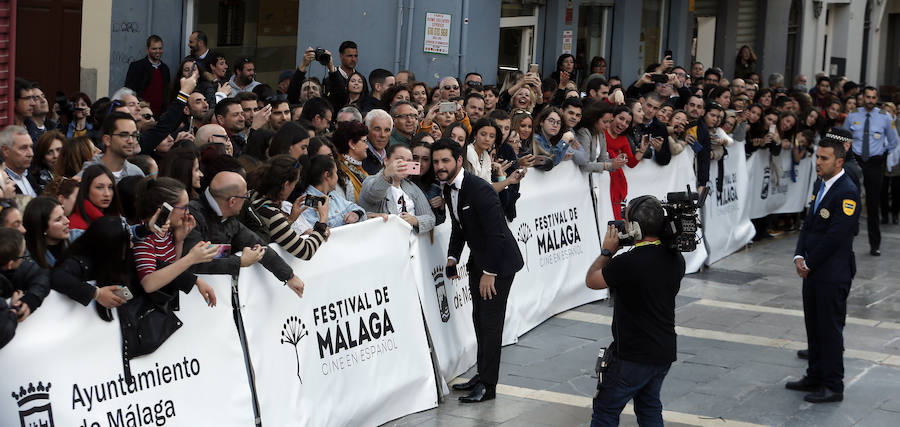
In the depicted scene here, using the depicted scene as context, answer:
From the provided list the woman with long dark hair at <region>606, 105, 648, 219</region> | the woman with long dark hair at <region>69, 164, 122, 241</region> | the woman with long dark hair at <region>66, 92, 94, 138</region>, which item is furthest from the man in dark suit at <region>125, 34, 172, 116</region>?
the woman with long dark hair at <region>69, 164, 122, 241</region>

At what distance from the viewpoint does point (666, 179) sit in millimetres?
14070

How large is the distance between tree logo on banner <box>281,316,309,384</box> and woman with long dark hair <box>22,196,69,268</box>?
1.72 metres

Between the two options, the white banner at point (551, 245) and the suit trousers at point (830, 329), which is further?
the white banner at point (551, 245)

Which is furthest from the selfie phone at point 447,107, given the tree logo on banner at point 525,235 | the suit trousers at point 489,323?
the suit trousers at point 489,323

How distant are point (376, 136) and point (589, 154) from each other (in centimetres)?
374

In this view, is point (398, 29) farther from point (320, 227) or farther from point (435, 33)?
point (320, 227)

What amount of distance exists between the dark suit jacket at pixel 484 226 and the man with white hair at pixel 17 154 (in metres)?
3.02

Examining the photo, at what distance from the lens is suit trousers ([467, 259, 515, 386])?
860 cm

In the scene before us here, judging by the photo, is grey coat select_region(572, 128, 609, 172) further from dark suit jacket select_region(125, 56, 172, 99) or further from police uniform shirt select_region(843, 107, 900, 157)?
police uniform shirt select_region(843, 107, 900, 157)

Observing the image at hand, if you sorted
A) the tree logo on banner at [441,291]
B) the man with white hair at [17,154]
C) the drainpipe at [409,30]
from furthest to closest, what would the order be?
the drainpipe at [409,30], the tree logo on banner at [441,291], the man with white hair at [17,154]

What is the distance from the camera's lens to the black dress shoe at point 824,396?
8.98m

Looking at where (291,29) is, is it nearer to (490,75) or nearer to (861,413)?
(490,75)

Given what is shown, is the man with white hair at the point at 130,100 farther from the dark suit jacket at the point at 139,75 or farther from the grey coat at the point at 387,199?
the dark suit jacket at the point at 139,75

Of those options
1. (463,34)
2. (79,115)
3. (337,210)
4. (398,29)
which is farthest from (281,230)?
(463,34)
